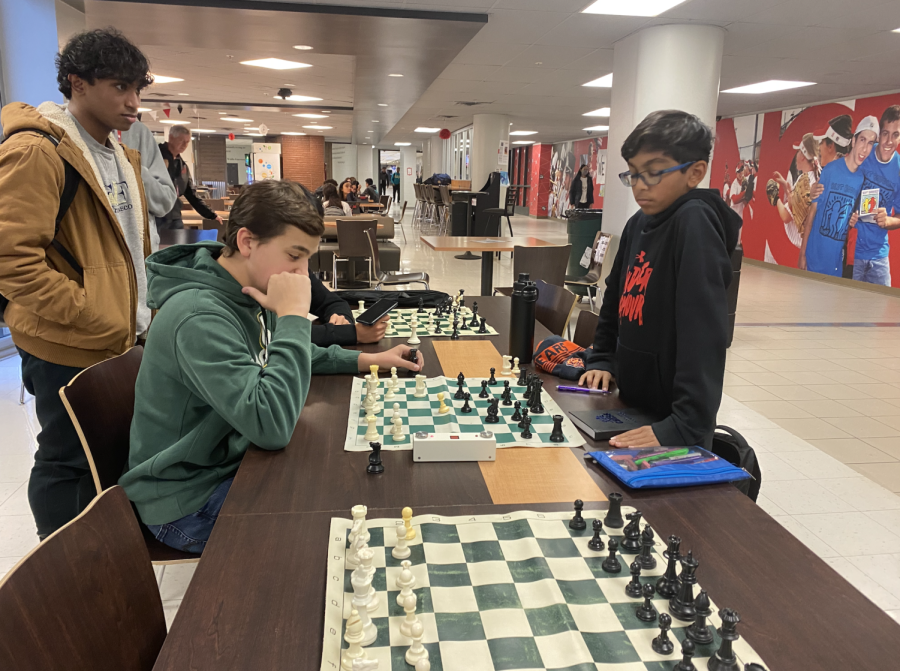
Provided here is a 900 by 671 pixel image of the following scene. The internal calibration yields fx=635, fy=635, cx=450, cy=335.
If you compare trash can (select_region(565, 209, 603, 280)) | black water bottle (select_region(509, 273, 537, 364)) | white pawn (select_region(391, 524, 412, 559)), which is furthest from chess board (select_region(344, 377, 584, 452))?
trash can (select_region(565, 209, 603, 280))

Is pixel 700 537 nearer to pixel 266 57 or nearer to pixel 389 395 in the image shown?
pixel 389 395

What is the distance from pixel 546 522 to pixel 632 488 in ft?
0.75

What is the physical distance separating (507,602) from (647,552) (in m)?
0.25

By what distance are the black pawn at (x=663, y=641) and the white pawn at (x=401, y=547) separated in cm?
37

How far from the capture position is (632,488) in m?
1.22

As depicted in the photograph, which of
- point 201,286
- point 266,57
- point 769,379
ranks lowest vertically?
point 769,379

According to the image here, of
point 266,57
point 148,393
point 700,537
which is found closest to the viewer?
point 700,537

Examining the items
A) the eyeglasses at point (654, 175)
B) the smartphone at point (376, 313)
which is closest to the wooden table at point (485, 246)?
the smartphone at point (376, 313)

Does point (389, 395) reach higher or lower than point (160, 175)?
lower

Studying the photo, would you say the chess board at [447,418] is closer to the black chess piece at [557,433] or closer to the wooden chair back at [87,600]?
the black chess piece at [557,433]

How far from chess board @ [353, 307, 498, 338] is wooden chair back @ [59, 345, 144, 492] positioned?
0.97 metres

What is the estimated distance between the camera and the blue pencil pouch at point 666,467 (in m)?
1.21

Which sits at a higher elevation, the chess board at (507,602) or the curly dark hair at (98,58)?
the curly dark hair at (98,58)

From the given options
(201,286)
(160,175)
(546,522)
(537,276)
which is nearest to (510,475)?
(546,522)
